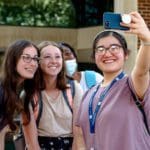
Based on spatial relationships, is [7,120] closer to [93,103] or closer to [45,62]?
[45,62]

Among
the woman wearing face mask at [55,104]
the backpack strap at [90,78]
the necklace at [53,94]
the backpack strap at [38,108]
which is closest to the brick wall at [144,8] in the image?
the backpack strap at [90,78]

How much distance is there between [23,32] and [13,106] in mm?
10178

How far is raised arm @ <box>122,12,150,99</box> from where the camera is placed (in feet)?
11.8

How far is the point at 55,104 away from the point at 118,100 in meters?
1.49

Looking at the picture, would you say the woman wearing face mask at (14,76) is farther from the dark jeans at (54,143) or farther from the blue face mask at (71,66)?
the blue face mask at (71,66)

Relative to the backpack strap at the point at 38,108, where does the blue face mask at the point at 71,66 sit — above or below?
above

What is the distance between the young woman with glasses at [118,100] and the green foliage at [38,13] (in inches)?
432

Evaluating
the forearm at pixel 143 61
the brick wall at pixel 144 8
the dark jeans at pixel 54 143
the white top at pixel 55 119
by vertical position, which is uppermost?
the brick wall at pixel 144 8

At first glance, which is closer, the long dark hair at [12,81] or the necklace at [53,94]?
the long dark hair at [12,81]

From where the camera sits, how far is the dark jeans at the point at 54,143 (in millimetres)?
5199

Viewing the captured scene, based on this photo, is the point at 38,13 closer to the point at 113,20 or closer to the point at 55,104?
the point at 55,104

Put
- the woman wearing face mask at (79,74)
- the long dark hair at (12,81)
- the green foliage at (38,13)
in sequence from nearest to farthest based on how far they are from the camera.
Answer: the long dark hair at (12,81)
the woman wearing face mask at (79,74)
the green foliage at (38,13)

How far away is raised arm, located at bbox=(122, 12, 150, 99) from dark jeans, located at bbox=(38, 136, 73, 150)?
1620 mm

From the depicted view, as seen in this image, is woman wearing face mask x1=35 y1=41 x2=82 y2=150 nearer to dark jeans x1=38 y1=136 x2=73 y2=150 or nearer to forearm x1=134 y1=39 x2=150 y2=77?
dark jeans x1=38 y1=136 x2=73 y2=150
